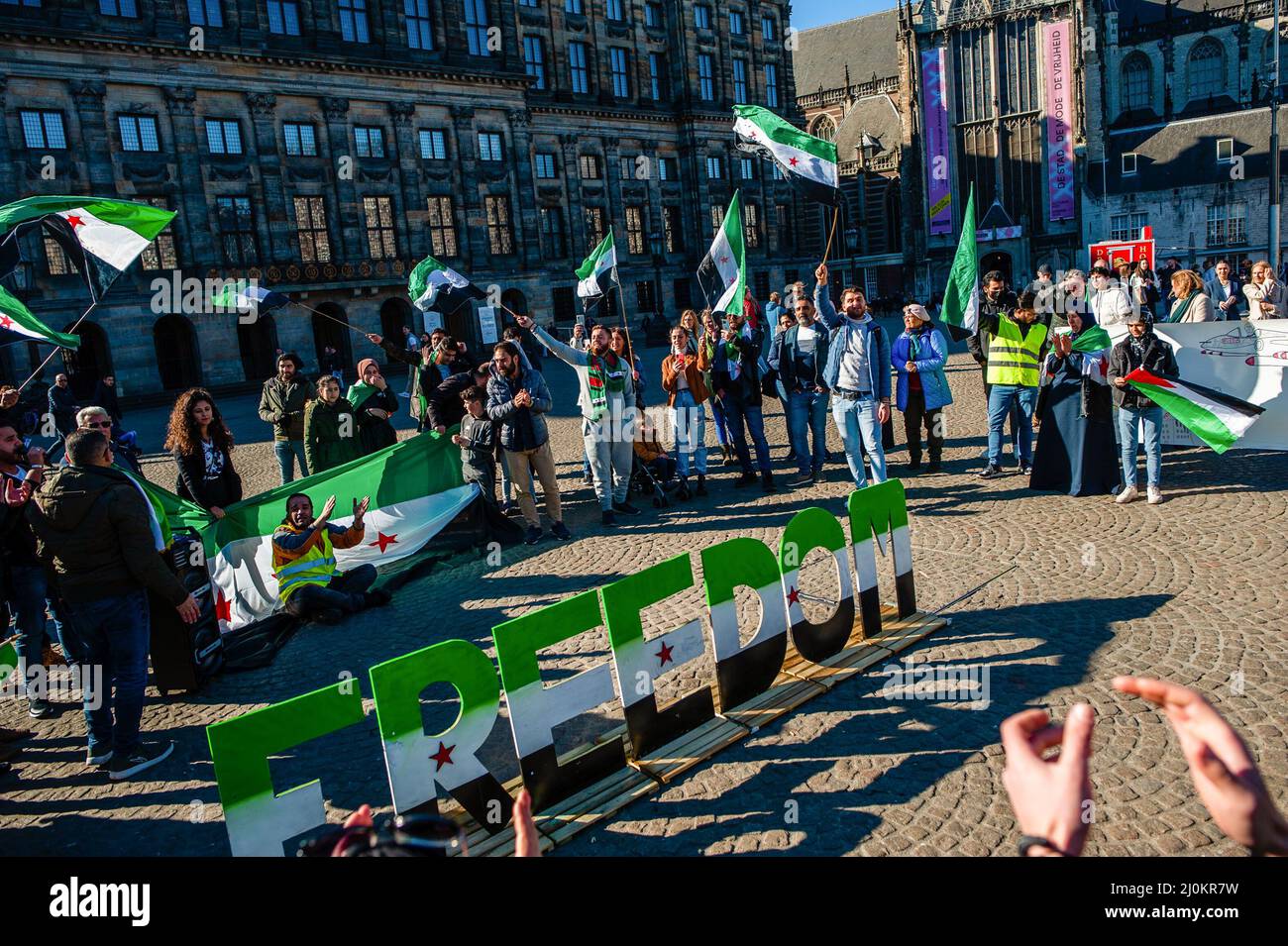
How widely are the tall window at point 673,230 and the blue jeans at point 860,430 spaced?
4104cm

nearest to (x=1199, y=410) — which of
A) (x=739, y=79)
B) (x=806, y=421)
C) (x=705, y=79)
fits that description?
(x=806, y=421)

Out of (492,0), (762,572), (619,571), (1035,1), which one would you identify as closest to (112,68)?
(492,0)

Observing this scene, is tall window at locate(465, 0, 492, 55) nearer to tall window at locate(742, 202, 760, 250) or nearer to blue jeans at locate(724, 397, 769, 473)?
tall window at locate(742, 202, 760, 250)

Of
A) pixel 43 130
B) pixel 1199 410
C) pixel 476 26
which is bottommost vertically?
pixel 1199 410

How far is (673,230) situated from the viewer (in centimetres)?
4944

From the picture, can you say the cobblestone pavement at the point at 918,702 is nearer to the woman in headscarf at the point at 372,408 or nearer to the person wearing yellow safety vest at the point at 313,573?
the person wearing yellow safety vest at the point at 313,573

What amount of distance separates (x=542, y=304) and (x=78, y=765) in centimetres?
3645

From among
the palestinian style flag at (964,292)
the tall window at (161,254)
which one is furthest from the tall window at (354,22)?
the palestinian style flag at (964,292)

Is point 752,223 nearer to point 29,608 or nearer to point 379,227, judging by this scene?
point 379,227

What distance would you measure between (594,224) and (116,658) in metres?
43.2

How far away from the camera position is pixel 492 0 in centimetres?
3856

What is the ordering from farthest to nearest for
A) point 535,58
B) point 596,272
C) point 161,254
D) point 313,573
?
point 535,58
point 161,254
point 596,272
point 313,573

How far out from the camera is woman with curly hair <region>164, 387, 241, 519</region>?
7.82 metres

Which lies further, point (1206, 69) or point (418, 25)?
point (1206, 69)
